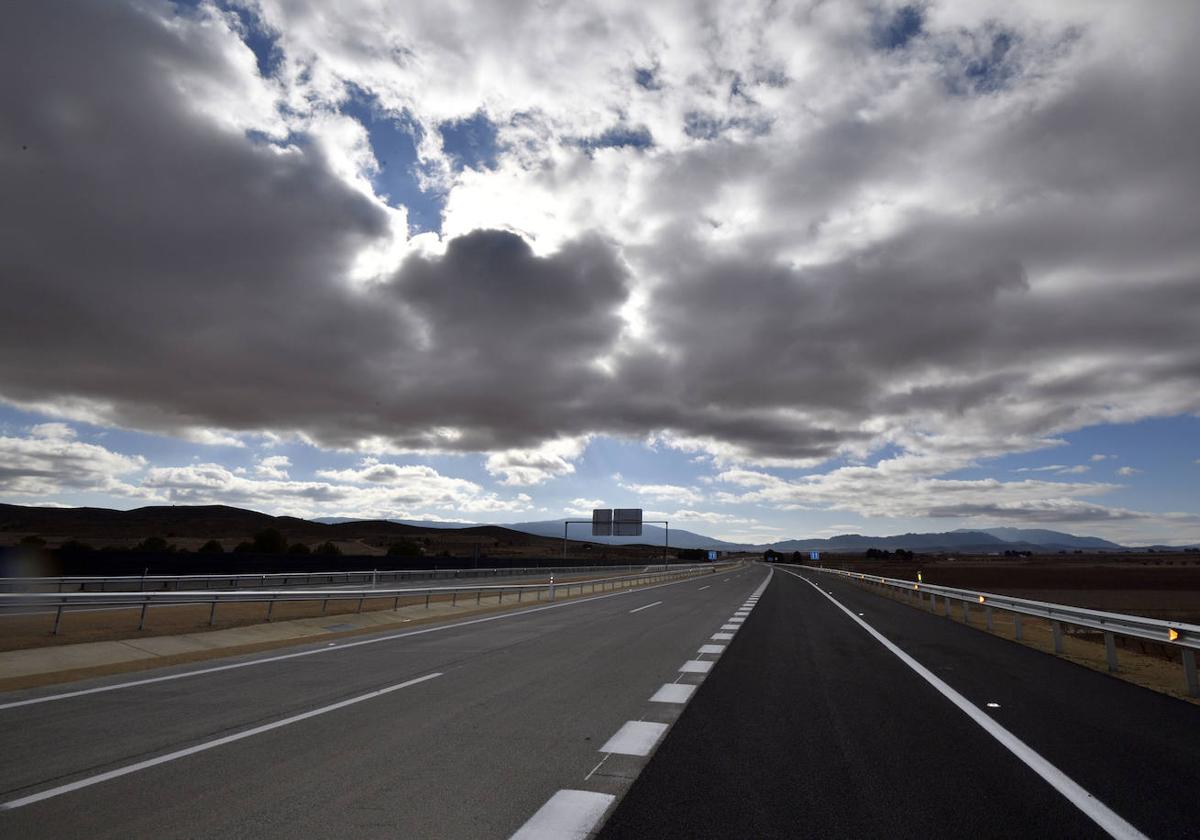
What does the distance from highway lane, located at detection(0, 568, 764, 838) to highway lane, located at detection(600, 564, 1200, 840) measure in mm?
776

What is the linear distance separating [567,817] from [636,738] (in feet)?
7.35

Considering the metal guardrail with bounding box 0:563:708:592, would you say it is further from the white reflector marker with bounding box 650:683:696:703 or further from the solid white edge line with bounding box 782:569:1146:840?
the solid white edge line with bounding box 782:569:1146:840

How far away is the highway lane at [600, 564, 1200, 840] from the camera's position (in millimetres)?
4504

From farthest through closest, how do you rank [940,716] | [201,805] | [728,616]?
1. [728,616]
2. [940,716]
3. [201,805]

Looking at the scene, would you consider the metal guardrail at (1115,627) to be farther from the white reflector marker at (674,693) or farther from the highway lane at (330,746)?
the highway lane at (330,746)

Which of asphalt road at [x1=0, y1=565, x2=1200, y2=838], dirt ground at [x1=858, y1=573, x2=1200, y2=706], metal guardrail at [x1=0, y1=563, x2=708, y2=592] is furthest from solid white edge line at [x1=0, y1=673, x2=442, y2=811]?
metal guardrail at [x1=0, y1=563, x2=708, y2=592]

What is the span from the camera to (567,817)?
4461mm

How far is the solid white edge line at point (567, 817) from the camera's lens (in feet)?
13.7

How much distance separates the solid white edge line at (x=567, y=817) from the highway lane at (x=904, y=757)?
156 mm

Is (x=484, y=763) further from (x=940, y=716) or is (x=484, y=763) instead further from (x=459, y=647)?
(x=459, y=647)

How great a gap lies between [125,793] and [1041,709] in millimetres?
9148

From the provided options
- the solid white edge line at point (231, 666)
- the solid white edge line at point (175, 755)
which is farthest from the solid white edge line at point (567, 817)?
the solid white edge line at point (231, 666)

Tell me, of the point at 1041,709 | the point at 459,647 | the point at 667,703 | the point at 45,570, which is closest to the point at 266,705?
the point at 667,703

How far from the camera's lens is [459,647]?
545 inches
